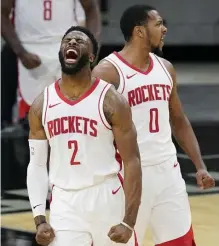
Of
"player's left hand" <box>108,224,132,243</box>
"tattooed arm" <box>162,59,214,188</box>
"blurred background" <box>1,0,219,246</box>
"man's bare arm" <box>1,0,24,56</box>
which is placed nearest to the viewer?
"player's left hand" <box>108,224,132,243</box>

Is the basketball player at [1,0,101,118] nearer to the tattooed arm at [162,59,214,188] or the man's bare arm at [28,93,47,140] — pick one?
the tattooed arm at [162,59,214,188]

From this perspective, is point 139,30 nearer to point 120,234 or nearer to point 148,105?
A: point 148,105

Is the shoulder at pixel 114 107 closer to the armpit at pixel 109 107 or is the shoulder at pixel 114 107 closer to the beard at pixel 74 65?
the armpit at pixel 109 107

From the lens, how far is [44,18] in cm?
1019

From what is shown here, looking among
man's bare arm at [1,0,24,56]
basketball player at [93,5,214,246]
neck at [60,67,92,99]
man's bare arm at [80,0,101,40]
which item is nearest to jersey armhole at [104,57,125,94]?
basketball player at [93,5,214,246]

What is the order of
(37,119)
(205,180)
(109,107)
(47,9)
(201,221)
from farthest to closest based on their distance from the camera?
(47,9) < (201,221) < (205,180) < (37,119) < (109,107)

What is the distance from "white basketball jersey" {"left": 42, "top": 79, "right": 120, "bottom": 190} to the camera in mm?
5086

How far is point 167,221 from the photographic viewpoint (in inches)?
235

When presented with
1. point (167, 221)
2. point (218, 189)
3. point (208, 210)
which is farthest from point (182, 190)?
point (218, 189)

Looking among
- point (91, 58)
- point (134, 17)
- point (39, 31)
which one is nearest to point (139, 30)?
point (134, 17)

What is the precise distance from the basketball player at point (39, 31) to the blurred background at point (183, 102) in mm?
82

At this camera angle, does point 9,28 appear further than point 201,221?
Yes

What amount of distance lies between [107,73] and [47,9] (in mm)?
4232

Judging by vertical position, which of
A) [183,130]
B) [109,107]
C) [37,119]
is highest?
[109,107]
